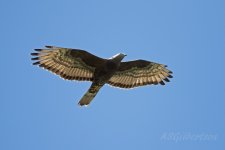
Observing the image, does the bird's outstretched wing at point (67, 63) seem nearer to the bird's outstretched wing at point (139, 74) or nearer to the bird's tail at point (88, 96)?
the bird's tail at point (88, 96)

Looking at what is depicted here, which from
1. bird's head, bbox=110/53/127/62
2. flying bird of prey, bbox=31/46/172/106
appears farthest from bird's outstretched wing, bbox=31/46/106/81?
bird's head, bbox=110/53/127/62

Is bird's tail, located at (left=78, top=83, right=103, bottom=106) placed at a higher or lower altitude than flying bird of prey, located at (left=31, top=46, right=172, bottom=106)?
lower

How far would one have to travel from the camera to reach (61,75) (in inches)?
805

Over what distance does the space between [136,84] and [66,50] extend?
2.71 meters

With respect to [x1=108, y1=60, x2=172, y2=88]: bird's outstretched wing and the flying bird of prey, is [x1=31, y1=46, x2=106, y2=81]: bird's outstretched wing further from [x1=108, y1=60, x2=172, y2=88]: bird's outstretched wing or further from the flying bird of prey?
[x1=108, y1=60, x2=172, y2=88]: bird's outstretched wing

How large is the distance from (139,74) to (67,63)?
8.09 feet

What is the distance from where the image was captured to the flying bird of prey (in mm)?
20047

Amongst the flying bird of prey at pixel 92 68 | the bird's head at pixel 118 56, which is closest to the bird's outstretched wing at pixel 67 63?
the flying bird of prey at pixel 92 68

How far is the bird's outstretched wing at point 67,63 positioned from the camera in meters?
20.3

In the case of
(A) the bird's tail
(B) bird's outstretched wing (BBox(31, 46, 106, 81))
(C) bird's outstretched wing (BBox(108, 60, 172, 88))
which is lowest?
(A) the bird's tail

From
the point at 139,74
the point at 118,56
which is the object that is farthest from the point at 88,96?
the point at 139,74

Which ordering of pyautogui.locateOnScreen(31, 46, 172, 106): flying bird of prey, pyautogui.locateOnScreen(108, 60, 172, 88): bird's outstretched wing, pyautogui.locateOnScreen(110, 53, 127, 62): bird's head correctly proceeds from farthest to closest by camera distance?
Answer: pyautogui.locateOnScreen(108, 60, 172, 88): bird's outstretched wing
pyautogui.locateOnScreen(31, 46, 172, 106): flying bird of prey
pyautogui.locateOnScreen(110, 53, 127, 62): bird's head

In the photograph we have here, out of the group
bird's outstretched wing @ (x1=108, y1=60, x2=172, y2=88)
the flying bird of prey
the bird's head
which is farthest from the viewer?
bird's outstretched wing @ (x1=108, y1=60, x2=172, y2=88)

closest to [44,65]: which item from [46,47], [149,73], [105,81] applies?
[46,47]
